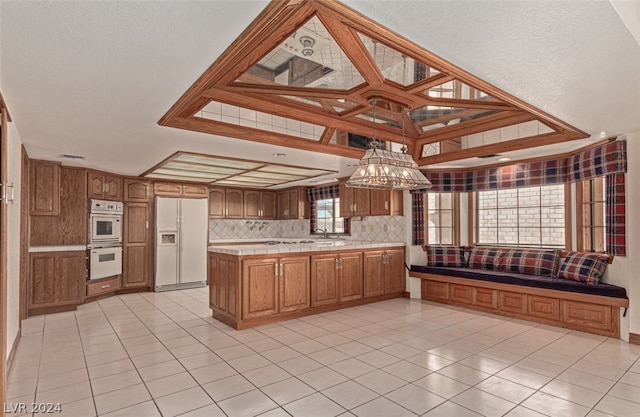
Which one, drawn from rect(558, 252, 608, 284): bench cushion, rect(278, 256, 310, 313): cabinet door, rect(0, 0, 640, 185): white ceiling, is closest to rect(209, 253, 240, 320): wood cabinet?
rect(278, 256, 310, 313): cabinet door

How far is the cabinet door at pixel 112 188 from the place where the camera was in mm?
5949

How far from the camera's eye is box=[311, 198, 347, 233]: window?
24.3 ft

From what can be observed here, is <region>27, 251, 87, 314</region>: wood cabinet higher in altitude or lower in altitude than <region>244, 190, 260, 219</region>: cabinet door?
lower

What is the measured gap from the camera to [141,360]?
125 inches

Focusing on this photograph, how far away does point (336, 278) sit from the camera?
5.03 meters

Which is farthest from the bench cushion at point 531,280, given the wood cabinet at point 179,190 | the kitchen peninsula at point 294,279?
the wood cabinet at point 179,190

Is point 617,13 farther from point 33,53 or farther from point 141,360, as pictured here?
point 141,360

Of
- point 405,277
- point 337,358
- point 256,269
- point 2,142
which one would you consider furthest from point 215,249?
point 405,277

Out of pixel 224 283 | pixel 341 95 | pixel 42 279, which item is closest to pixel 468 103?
pixel 341 95

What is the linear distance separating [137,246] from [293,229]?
3.39 m

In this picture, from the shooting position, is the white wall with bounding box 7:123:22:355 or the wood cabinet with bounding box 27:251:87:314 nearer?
the white wall with bounding box 7:123:22:355

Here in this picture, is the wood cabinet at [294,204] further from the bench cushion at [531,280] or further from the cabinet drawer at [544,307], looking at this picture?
the cabinet drawer at [544,307]

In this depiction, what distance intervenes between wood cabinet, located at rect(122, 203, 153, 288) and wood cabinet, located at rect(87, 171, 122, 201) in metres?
0.31

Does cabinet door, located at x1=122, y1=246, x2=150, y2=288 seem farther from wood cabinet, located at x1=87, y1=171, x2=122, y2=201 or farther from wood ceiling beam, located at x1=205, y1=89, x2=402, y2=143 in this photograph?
wood ceiling beam, located at x1=205, y1=89, x2=402, y2=143
